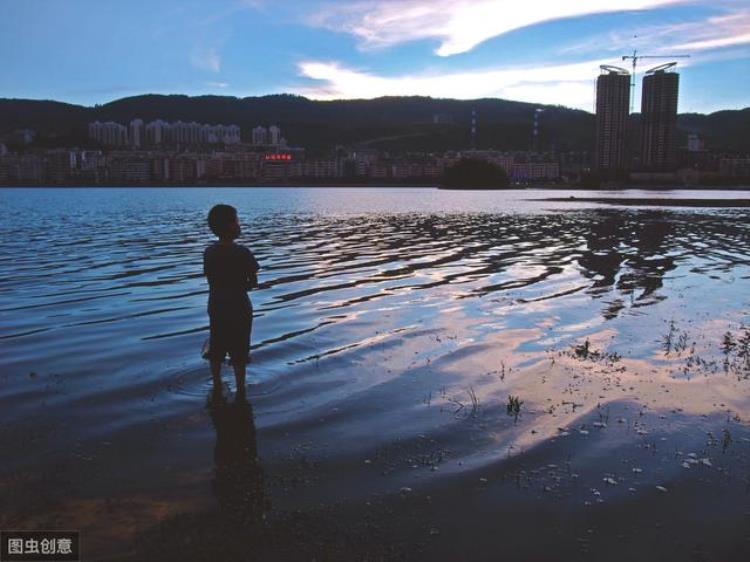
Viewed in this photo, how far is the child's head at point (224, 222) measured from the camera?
750cm

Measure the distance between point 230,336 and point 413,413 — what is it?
8.09 feet

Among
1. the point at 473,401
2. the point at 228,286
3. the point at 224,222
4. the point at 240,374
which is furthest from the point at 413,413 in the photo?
the point at 224,222

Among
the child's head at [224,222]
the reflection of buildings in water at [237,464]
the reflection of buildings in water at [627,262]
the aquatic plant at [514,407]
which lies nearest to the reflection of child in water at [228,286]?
the child's head at [224,222]

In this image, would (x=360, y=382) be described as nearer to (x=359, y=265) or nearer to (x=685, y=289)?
(x=685, y=289)

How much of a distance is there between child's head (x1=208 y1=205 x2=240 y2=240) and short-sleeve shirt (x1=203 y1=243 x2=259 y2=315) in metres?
0.16

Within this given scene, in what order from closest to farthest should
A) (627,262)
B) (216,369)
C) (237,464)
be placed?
1. (237,464)
2. (216,369)
3. (627,262)

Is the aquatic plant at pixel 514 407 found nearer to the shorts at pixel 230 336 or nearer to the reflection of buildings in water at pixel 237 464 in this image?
the reflection of buildings in water at pixel 237 464

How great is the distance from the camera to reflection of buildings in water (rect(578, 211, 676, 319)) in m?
16.7

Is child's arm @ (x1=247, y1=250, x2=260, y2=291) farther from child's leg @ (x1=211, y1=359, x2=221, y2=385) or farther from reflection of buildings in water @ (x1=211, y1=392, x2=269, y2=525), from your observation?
reflection of buildings in water @ (x1=211, y1=392, x2=269, y2=525)

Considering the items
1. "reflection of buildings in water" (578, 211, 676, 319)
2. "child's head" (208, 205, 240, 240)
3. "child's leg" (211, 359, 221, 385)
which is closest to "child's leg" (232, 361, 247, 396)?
"child's leg" (211, 359, 221, 385)

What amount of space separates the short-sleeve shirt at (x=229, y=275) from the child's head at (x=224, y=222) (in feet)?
0.54

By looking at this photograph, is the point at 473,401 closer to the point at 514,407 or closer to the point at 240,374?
the point at 514,407

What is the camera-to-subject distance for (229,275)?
25.3 ft

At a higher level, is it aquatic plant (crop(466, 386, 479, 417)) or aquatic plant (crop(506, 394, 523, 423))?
aquatic plant (crop(506, 394, 523, 423))
